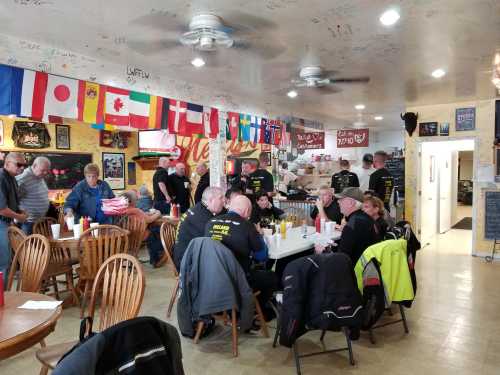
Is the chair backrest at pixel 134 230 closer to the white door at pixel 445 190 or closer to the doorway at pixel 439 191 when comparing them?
the doorway at pixel 439 191

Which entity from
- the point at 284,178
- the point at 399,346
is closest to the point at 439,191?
the point at 284,178

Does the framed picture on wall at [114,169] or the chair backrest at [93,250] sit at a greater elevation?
Answer: the framed picture on wall at [114,169]

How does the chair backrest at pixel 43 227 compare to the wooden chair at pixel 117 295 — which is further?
the chair backrest at pixel 43 227

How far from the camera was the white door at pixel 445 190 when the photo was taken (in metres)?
8.82

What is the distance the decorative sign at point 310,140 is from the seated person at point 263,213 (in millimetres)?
3417

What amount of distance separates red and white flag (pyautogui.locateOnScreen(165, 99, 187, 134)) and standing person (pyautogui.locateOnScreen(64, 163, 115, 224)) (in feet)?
4.15

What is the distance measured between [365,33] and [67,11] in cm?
262

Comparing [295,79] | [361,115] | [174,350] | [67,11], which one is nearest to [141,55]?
[67,11]

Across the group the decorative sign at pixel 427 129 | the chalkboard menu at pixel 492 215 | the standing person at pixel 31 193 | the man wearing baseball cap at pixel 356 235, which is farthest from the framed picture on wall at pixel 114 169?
the chalkboard menu at pixel 492 215

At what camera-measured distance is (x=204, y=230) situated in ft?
11.4

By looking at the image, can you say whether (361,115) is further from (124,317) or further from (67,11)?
(124,317)

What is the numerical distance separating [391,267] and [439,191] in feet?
21.0

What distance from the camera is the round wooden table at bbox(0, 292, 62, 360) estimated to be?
65.8 inches

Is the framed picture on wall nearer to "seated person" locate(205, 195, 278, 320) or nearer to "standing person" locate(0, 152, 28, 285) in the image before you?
"standing person" locate(0, 152, 28, 285)
